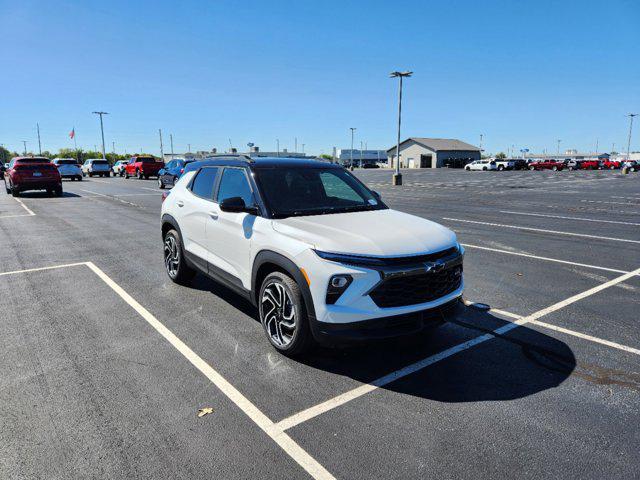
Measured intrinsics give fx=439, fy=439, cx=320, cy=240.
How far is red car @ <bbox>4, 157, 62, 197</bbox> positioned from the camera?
20.2 metres

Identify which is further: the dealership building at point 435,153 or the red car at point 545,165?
the dealership building at point 435,153

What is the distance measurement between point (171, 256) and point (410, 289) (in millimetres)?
4042

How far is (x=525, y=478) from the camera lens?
254cm

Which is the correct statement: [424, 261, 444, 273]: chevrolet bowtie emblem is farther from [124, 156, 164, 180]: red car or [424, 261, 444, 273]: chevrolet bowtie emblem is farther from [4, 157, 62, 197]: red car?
[124, 156, 164, 180]: red car

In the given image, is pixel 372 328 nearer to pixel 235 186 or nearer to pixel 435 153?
pixel 235 186

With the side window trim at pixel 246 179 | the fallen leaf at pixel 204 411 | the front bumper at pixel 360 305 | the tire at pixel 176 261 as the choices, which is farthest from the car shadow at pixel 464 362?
the tire at pixel 176 261

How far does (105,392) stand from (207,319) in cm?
160

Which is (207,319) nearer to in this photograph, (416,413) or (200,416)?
(200,416)

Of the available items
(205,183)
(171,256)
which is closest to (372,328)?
(205,183)

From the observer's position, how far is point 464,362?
3943mm

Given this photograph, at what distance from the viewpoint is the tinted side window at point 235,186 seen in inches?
182

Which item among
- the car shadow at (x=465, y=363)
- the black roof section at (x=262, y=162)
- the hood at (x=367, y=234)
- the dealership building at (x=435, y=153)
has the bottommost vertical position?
the car shadow at (x=465, y=363)

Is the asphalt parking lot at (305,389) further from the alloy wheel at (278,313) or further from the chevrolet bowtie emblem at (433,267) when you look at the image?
the chevrolet bowtie emblem at (433,267)

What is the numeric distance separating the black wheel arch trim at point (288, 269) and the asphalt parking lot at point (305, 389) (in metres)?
0.63
